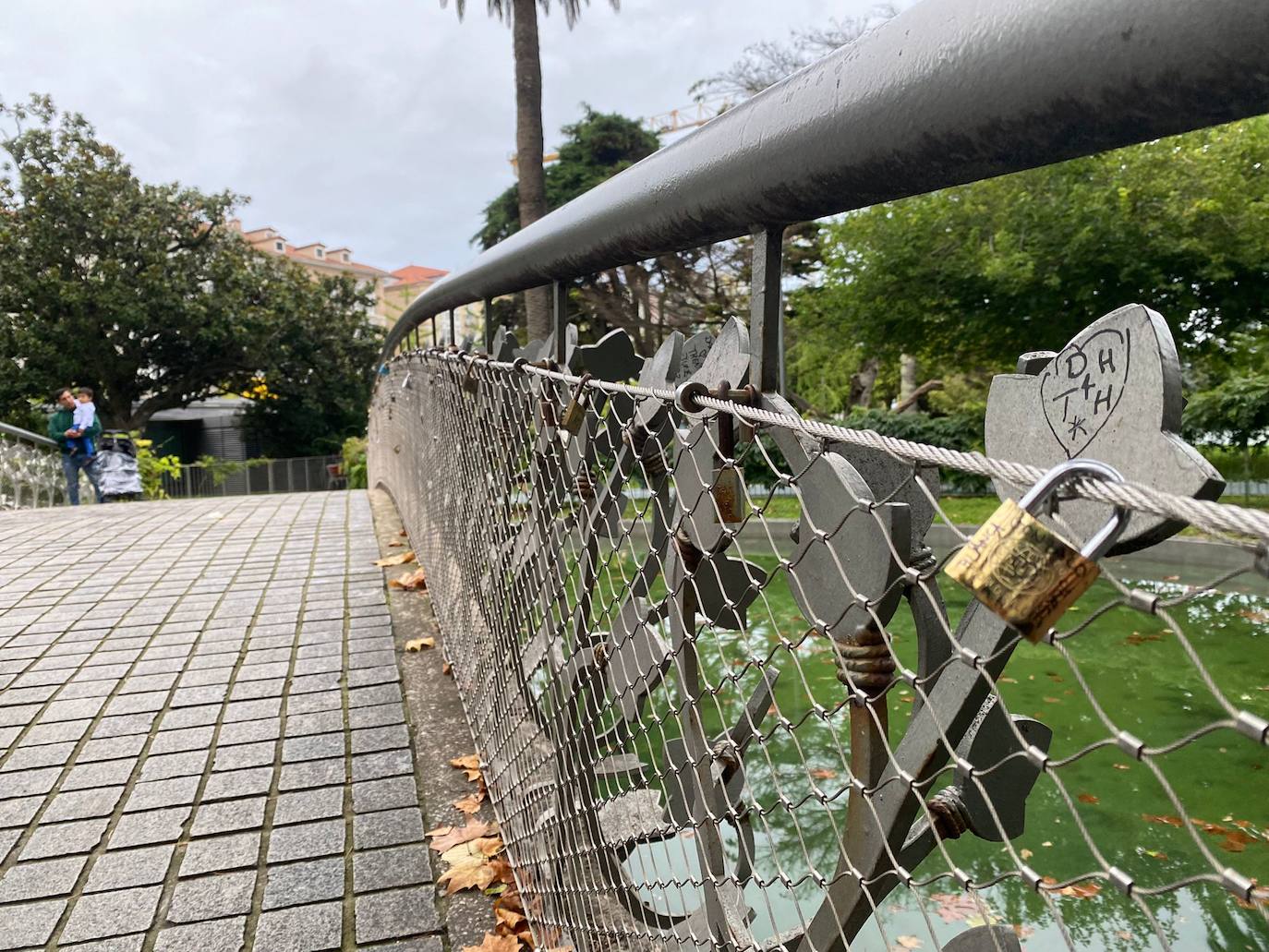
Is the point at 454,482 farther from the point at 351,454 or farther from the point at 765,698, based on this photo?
the point at 351,454

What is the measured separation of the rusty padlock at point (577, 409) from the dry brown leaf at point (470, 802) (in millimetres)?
1481

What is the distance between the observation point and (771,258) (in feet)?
4.03

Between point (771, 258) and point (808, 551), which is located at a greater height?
point (771, 258)

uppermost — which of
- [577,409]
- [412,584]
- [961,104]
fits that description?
[961,104]

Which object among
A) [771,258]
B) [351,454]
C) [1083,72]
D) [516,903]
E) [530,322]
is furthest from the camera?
[351,454]

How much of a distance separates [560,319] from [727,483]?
109 centimetres

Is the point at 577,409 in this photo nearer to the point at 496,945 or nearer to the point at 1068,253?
the point at 496,945

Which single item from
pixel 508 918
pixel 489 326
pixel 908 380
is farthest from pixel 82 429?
pixel 908 380

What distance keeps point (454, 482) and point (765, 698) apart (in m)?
2.36

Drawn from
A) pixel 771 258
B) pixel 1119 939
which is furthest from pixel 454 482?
pixel 1119 939

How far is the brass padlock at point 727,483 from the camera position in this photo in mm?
1164

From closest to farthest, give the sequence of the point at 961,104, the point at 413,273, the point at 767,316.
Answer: the point at 961,104 → the point at 767,316 → the point at 413,273

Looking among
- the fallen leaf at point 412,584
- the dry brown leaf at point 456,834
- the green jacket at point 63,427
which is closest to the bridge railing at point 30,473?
the green jacket at point 63,427

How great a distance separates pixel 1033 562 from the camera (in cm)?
62
